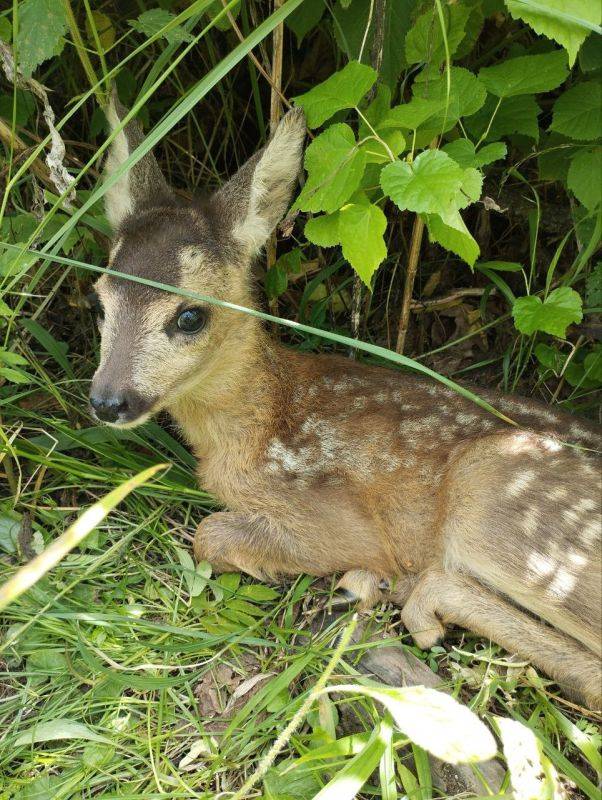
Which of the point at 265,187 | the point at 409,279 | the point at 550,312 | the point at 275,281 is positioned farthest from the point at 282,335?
the point at 550,312

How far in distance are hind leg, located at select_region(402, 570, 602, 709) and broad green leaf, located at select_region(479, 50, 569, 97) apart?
203 centimetres

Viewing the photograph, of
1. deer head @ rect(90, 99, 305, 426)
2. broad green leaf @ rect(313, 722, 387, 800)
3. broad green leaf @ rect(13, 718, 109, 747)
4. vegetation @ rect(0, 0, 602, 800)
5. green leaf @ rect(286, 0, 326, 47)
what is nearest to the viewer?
broad green leaf @ rect(313, 722, 387, 800)

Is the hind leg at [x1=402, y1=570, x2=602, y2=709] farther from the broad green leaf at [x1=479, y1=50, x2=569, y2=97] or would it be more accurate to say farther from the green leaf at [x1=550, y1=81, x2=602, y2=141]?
the broad green leaf at [x1=479, y1=50, x2=569, y2=97]

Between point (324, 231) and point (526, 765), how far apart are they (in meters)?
2.09

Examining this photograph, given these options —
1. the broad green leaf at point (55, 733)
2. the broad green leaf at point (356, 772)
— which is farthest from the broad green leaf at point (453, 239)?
the broad green leaf at point (55, 733)

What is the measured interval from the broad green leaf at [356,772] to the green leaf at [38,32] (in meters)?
2.75

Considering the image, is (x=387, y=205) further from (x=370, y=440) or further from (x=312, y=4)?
(x=370, y=440)

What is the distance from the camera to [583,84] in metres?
3.40

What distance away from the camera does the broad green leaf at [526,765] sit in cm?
265

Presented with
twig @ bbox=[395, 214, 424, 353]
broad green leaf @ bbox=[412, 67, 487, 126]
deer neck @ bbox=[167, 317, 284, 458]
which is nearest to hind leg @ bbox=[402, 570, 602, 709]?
deer neck @ bbox=[167, 317, 284, 458]

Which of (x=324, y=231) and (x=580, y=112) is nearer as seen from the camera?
(x=324, y=231)

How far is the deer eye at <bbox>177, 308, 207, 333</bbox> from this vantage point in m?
3.30

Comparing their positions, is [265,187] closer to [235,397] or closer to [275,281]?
[275,281]

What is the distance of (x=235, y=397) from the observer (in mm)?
3779
